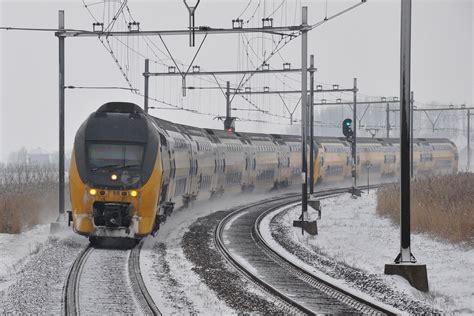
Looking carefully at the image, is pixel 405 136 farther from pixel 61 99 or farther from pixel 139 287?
pixel 61 99

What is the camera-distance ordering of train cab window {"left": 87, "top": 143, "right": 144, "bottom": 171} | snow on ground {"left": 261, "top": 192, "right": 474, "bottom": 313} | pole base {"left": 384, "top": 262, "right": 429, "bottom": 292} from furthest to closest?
train cab window {"left": 87, "top": 143, "right": 144, "bottom": 171}, pole base {"left": 384, "top": 262, "right": 429, "bottom": 292}, snow on ground {"left": 261, "top": 192, "right": 474, "bottom": 313}

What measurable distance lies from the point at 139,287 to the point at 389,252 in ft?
25.5

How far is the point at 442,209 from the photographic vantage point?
20.3 m

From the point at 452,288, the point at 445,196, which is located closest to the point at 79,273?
the point at 452,288

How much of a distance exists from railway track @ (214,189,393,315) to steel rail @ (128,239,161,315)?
209cm

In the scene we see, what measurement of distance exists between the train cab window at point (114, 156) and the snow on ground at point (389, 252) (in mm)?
5217

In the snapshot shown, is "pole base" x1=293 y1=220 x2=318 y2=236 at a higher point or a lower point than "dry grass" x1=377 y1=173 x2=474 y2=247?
lower

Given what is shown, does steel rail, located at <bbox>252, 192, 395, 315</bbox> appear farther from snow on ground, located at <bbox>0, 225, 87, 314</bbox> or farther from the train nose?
snow on ground, located at <bbox>0, 225, 87, 314</bbox>

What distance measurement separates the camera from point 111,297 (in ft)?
37.4

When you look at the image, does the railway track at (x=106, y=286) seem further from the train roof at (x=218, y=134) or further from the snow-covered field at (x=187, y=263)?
the train roof at (x=218, y=134)

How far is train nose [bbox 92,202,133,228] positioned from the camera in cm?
1659

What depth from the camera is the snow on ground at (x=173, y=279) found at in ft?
35.5

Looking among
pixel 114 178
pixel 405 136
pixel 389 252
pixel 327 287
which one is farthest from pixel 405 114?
pixel 114 178

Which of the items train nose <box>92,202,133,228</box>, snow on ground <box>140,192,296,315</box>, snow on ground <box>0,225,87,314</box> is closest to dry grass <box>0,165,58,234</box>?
snow on ground <box>0,225,87,314</box>
